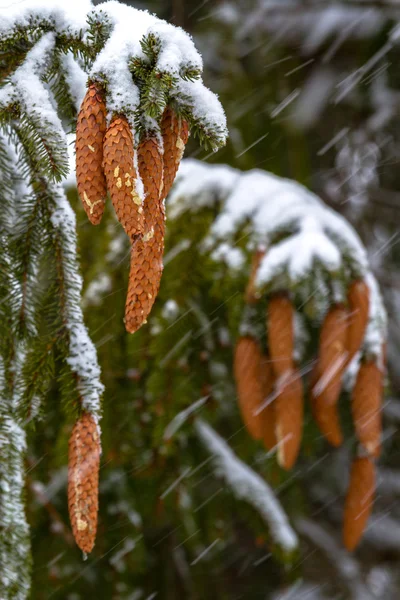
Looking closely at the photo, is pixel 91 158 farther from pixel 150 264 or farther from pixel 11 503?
pixel 11 503

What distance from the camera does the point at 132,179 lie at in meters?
0.71

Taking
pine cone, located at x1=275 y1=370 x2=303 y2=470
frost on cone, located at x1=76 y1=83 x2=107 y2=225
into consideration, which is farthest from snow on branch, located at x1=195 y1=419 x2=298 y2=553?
frost on cone, located at x1=76 y1=83 x2=107 y2=225

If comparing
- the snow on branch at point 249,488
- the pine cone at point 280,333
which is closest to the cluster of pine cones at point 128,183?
the pine cone at point 280,333

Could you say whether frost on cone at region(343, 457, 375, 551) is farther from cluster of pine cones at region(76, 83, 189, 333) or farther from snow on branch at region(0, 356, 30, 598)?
cluster of pine cones at region(76, 83, 189, 333)

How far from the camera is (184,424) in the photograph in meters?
→ 2.00

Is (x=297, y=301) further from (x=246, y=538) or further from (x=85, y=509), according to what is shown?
(x=246, y=538)

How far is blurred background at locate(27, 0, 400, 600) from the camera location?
6.25 ft

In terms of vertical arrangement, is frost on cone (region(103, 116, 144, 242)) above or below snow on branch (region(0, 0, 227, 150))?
below

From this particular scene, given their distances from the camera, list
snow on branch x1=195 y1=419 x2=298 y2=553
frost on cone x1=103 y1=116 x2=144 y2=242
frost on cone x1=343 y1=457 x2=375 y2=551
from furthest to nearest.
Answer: snow on branch x1=195 y1=419 x2=298 y2=553 < frost on cone x1=343 y1=457 x2=375 y2=551 < frost on cone x1=103 y1=116 x2=144 y2=242

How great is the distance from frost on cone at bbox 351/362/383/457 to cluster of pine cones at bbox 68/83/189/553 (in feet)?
3.47

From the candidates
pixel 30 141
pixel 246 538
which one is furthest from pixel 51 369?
pixel 246 538

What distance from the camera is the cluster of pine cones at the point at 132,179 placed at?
0.71 metres

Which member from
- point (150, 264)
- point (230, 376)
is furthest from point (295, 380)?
point (150, 264)

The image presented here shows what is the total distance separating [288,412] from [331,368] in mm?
160
